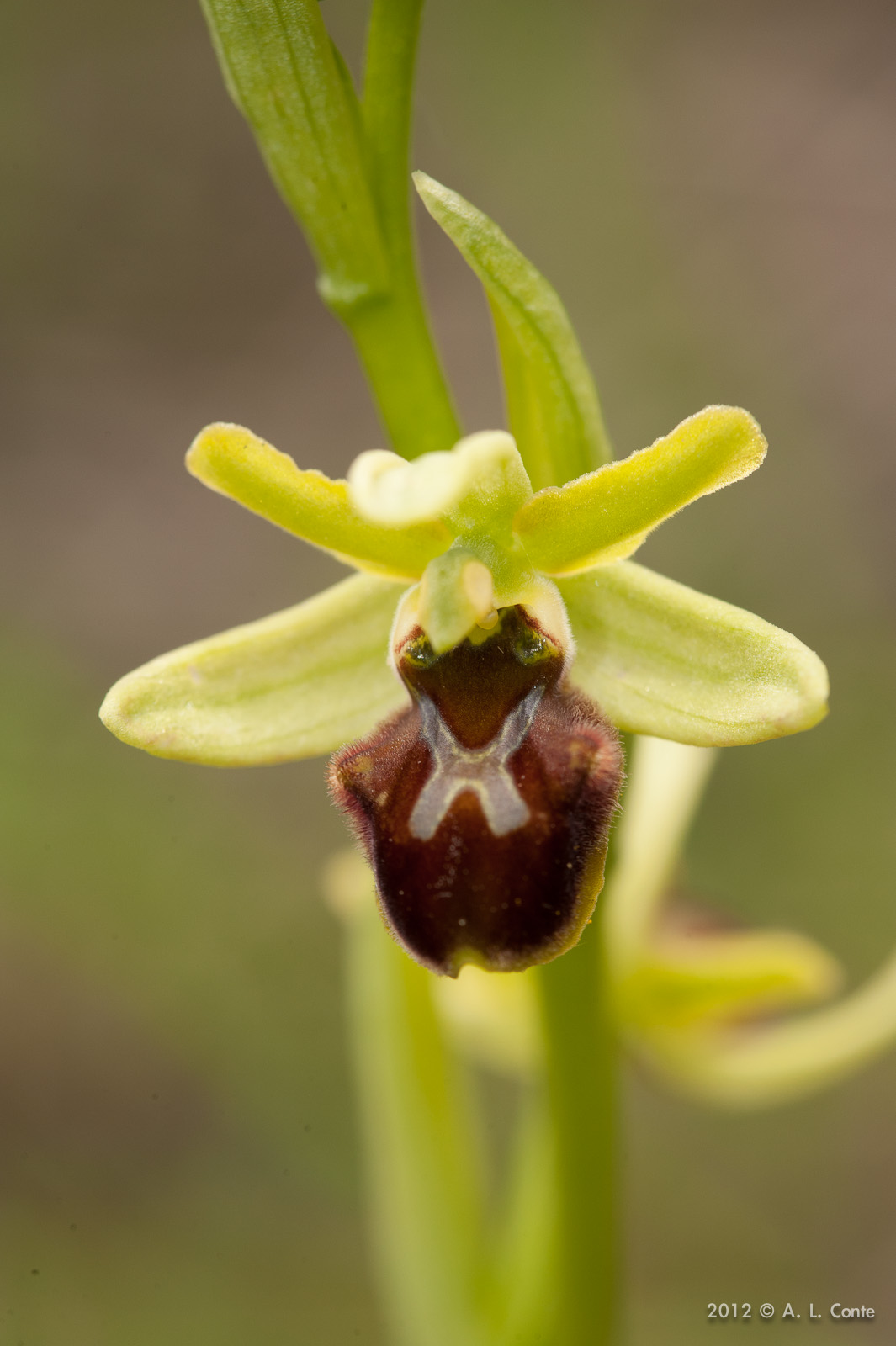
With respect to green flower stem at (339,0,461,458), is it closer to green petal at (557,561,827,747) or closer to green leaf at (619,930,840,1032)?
green petal at (557,561,827,747)

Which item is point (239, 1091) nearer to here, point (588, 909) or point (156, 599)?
point (156, 599)

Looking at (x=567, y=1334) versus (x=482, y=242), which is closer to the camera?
(x=482, y=242)

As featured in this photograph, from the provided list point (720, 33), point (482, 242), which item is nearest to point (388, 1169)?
point (482, 242)

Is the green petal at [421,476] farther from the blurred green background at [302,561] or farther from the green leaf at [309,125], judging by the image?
the blurred green background at [302,561]

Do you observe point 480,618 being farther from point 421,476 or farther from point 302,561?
point 302,561

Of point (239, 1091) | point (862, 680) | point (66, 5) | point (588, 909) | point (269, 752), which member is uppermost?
point (66, 5)
